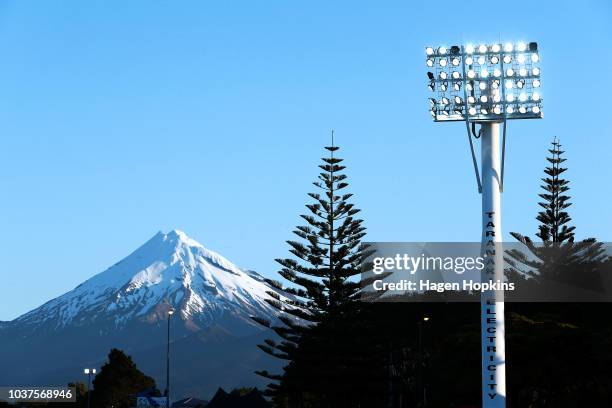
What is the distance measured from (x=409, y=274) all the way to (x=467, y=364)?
141ft

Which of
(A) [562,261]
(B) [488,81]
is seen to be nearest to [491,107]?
(B) [488,81]

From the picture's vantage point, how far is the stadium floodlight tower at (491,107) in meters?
38.7

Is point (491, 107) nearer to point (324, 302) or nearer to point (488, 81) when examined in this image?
point (488, 81)

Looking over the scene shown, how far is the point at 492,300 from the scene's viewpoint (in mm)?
40375

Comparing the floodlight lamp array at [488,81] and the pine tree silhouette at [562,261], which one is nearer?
the floodlight lamp array at [488,81]

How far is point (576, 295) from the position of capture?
79.7 metres

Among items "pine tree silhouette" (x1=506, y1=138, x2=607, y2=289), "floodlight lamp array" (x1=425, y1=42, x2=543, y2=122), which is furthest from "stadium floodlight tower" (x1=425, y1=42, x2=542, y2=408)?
"pine tree silhouette" (x1=506, y1=138, x2=607, y2=289)

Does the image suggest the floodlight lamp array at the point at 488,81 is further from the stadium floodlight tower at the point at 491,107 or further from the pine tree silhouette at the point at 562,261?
the pine tree silhouette at the point at 562,261

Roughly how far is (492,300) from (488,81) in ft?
20.6

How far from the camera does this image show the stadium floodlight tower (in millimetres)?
38656

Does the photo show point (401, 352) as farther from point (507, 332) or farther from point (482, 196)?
point (482, 196)

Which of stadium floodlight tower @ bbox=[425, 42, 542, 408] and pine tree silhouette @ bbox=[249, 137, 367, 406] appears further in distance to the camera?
pine tree silhouette @ bbox=[249, 137, 367, 406]

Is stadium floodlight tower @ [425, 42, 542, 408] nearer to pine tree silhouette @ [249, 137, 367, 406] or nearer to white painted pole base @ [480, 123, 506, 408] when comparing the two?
white painted pole base @ [480, 123, 506, 408]

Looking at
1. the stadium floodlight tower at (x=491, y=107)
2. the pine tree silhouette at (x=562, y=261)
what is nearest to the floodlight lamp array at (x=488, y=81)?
the stadium floodlight tower at (x=491, y=107)
